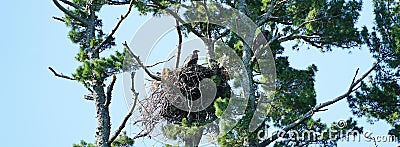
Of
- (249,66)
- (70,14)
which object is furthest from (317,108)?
(70,14)

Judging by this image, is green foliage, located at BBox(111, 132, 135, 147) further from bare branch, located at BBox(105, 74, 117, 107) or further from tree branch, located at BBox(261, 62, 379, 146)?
tree branch, located at BBox(261, 62, 379, 146)

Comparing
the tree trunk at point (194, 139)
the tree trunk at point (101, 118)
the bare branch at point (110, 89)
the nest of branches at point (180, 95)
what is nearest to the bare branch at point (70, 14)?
the tree trunk at point (101, 118)

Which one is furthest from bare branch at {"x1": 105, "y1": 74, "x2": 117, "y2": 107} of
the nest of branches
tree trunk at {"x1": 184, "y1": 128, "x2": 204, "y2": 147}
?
tree trunk at {"x1": 184, "y1": 128, "x2": 204, "y2": 147}

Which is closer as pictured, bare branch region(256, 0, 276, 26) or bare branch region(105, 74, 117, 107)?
bare branch region(105, 74, 117, 107)

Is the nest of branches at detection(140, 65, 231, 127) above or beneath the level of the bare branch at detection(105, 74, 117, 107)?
above

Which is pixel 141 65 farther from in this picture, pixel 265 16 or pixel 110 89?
pixel 265 16

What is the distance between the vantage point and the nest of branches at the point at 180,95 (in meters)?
12.0

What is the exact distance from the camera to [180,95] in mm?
11992

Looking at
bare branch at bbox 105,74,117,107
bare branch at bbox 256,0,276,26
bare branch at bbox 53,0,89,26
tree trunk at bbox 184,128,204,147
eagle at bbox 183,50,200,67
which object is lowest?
tree trunk at bbox 184,128,204,147

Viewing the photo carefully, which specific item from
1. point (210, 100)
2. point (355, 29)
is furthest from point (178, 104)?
point (355, 29)

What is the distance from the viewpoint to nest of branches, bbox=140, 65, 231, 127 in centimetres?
1196

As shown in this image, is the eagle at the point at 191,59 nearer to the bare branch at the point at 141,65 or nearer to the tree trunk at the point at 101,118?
the bare branch at the point at 141,65

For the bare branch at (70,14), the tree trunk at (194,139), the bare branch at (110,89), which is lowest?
the tree trunk at (194,139)

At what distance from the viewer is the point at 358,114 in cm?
1229
